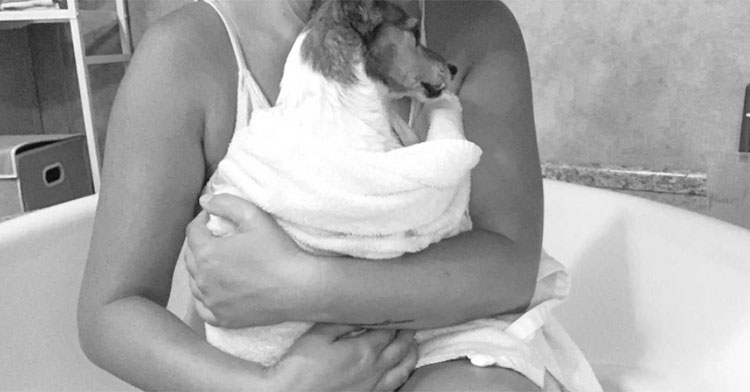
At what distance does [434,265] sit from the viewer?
0.64 metres

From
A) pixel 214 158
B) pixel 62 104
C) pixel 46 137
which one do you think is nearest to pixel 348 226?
pixel 214 158

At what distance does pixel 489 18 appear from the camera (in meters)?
0.83

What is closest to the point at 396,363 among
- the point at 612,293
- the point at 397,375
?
the point at 397,375

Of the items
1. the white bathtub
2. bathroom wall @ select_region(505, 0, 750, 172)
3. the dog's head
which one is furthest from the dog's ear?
bathroom wall @ select_region(505, 0, 750, 172)

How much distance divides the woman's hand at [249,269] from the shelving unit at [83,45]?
3.75 feet

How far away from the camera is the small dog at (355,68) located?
565 millimetres

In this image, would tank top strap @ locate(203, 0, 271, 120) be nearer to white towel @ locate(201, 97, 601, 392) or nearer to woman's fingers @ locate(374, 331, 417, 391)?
white towel @ locate(201, 97, 601, 392)

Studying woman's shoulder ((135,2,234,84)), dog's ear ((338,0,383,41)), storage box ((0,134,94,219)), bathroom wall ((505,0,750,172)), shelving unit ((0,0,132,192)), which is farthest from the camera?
shelving unit ((0,0,132,192))

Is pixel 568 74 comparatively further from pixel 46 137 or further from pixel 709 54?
pixel 46 137

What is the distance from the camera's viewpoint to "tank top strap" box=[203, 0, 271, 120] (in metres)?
0.69

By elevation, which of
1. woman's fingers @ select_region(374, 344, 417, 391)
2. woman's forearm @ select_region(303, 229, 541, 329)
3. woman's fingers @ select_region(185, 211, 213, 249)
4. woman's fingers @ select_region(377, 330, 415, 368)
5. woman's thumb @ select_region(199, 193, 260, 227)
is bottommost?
woman's fingers @ select_region(374, 344, 417, 391)

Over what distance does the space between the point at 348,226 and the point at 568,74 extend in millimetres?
1011

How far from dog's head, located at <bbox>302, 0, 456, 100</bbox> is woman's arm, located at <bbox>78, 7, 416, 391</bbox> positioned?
6.3 inches

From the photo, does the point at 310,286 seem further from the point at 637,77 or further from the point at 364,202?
the point at 637,77
